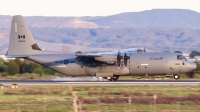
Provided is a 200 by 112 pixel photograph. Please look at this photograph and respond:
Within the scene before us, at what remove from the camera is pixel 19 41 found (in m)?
52.2

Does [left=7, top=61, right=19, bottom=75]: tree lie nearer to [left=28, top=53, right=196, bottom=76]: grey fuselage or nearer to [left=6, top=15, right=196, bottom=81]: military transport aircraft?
[left=6, top=15, right=196, bottom=81]: military transport aircraft

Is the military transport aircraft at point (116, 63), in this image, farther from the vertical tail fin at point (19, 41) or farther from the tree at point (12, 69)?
the tree at point (12, 69)

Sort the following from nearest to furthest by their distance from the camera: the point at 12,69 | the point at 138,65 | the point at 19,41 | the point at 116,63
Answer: the point at 138,65, the point at 116,63, the point at 19,41, the point at 12,69

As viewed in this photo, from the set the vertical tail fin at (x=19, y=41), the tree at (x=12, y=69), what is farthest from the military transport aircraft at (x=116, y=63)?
the tree at (x=12, y=69)

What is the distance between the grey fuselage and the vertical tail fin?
4008 millimetres

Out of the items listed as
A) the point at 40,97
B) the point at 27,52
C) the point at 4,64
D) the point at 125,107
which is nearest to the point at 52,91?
the point at 40,97

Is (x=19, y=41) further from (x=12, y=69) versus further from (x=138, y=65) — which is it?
(x=12, y=69)

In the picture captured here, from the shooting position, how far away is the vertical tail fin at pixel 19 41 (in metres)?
52.1

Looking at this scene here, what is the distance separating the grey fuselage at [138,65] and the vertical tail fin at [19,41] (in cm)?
401

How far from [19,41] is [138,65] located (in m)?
12.4

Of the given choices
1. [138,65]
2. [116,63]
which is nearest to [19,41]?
[116,63]

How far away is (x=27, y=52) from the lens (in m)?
52.1

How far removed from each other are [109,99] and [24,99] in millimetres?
5743

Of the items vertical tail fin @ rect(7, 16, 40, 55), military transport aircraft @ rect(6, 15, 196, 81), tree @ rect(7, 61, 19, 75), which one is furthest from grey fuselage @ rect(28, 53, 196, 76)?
tree @ rect(7, 61, 19, 75)
